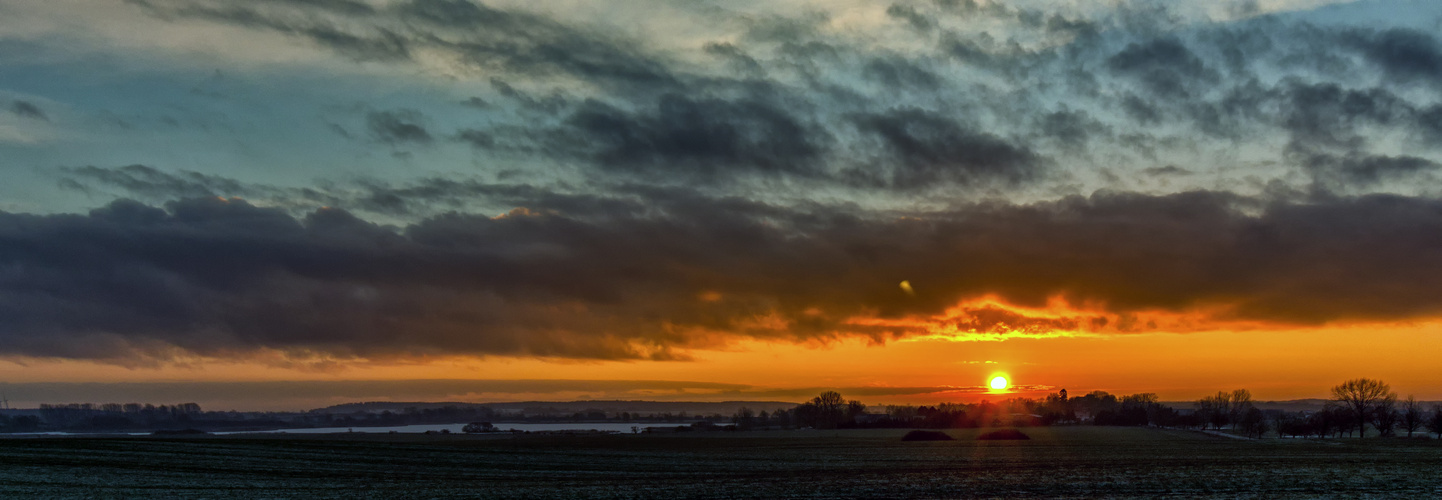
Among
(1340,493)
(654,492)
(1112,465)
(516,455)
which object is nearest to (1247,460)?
(1112,465)

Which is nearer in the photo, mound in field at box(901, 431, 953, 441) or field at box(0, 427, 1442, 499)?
field at box(0, 427, 1442, 499)

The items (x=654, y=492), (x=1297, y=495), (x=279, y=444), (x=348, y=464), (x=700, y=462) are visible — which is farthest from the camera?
(x=279, y=444)

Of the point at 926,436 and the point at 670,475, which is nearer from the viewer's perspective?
the point at 670,475

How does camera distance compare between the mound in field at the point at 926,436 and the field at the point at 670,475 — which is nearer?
the field at the point at 670,475

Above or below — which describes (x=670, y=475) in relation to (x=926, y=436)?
above

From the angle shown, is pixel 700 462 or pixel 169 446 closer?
pixel 700 462

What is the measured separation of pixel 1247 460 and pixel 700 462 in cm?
5001

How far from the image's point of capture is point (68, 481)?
2435 inches

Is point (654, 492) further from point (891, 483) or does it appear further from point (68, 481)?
point (68, 481)

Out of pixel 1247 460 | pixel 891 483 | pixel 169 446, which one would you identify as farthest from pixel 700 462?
pixel 169 446

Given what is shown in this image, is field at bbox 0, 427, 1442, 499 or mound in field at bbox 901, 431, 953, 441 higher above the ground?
field at bbox 0, 427, 1442, 499

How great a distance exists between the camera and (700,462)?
93438mm

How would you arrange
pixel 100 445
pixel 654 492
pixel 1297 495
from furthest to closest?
1. pixel 100 445
2. pixel 654 492
3. pixel 1297 495

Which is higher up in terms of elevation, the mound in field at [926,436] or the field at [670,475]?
the field at [670,475]
